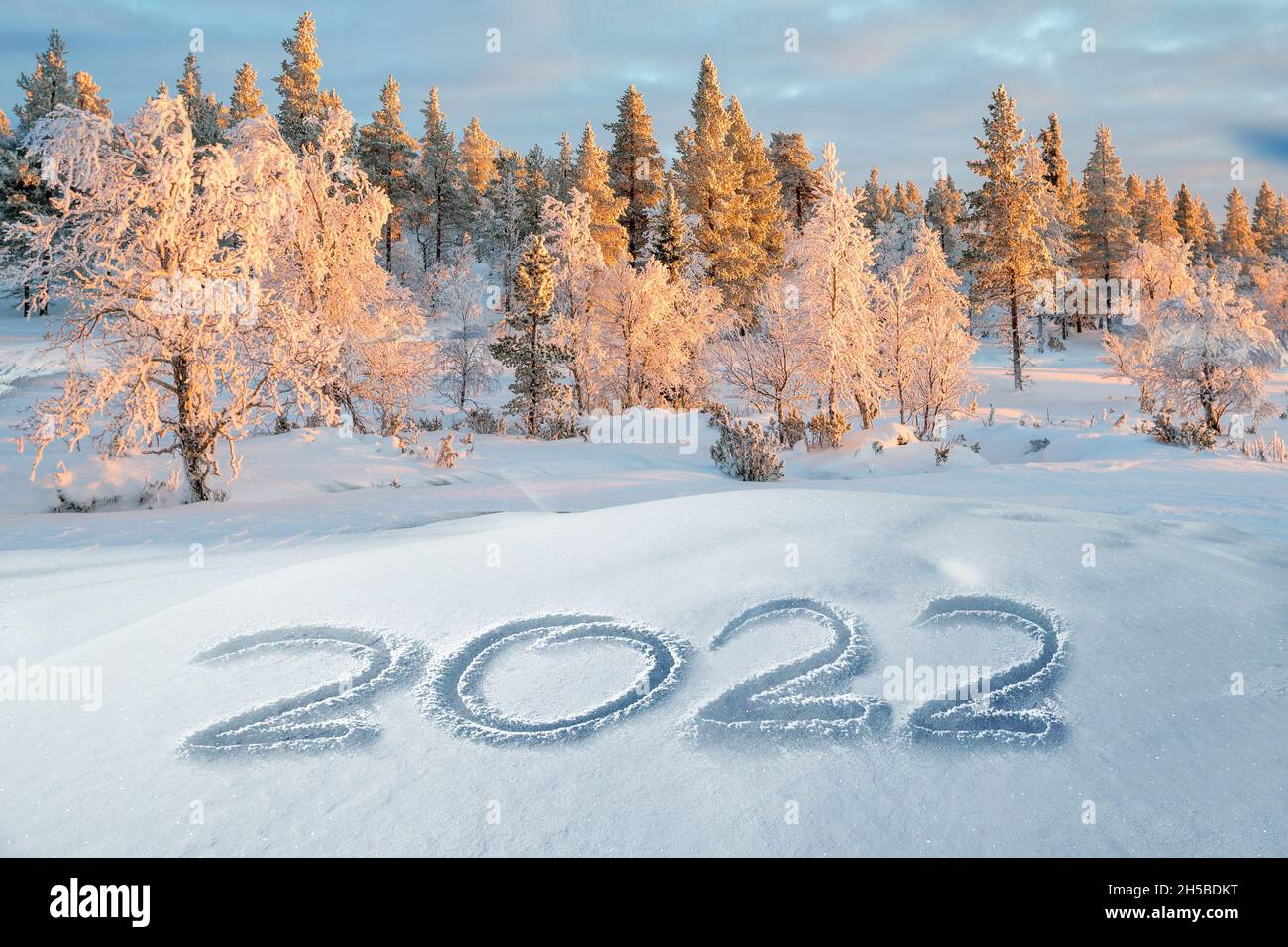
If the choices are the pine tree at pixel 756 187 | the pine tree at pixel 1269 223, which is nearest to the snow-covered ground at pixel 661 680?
the pine tree at pixel 756 187

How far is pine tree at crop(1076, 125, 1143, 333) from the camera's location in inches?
2126

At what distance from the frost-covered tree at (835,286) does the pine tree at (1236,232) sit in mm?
70098

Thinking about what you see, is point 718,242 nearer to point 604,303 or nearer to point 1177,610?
point 604,303

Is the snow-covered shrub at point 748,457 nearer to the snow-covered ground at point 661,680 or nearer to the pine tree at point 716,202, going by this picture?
the snow-covered ground at point 661,680

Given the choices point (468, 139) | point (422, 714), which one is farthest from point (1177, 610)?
point (468, 139)

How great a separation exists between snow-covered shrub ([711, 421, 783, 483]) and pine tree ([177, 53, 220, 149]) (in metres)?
34.2

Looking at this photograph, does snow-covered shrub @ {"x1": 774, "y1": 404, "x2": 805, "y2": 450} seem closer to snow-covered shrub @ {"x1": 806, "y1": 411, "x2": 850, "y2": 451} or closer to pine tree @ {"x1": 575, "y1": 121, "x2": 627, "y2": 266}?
snow-covered shrub @ {"x1": 806, "y1": 411, "x2": 850, "y2": 451}

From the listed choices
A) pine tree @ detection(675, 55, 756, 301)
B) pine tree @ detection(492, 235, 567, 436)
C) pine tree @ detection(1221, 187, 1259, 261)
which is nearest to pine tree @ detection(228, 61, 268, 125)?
pine tree @ detection(675, 55, 756, 301)

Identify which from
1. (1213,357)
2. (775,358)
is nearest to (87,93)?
(775,358)

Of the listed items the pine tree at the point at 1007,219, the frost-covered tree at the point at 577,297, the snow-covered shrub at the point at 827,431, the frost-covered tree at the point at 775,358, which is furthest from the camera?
the pine tree at the point at 1007,219

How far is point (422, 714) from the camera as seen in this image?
3.29 meters

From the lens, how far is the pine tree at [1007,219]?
35531 millimetres

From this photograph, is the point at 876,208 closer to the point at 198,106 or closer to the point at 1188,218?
the point at 1188,218

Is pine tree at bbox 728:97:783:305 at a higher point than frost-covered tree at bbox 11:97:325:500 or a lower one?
higher
